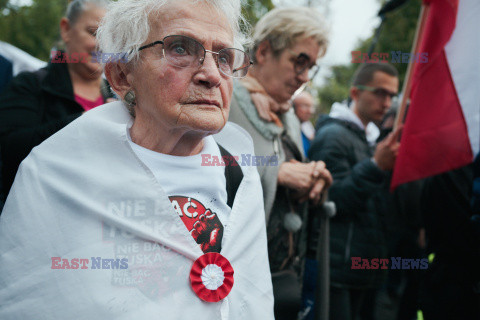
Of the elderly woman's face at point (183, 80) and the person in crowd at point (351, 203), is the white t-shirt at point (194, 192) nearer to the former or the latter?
the elderly woman's face at point (183, 80)

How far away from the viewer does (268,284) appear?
168cm

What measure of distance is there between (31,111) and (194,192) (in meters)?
1.16

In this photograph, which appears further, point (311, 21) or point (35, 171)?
point (311, 21)

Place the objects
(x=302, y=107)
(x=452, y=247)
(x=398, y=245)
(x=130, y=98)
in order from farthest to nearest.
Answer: (x=302, y=107)
(x=398, y=245)
(x=452, y=247)
(x=130, y=98)

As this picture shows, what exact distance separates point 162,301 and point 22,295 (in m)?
0.46

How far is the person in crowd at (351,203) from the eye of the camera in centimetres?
300

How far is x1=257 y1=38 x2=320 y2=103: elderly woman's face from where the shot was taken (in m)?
2.48

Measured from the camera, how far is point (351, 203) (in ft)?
9.86

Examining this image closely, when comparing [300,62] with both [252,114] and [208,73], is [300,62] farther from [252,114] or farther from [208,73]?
[208,73]

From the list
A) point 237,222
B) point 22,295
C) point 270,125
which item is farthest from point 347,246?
point 22,295

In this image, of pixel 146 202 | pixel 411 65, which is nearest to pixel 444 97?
pixel 411 65

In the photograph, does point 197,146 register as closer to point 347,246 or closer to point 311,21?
point 311,21

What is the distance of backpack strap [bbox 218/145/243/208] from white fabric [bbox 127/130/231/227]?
5 cm

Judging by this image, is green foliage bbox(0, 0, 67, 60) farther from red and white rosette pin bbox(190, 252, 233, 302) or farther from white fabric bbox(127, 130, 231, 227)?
red and white rosette pin bbox(190, 252, 233, 302)
